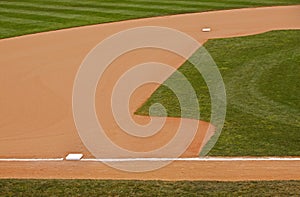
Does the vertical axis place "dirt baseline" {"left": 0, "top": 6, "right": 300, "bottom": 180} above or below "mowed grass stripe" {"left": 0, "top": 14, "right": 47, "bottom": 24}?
below

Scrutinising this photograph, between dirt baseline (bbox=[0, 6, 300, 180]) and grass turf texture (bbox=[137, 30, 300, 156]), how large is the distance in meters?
0.43

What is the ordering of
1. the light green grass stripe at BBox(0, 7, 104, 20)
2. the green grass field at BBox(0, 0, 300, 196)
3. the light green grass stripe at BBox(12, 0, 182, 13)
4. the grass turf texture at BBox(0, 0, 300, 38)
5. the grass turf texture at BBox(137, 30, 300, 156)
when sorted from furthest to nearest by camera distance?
1. the light green grass stripe at BBox(12, 0, 182, 13)
2. the light green grass stripe at BBox(0, 7, 104, 20)
3. the grass turf texture at BBox(0, 0, 300, 38)
4. the grass turf texture at BBox(137, 30, 300, 156)
5. the green grass field at BBox(0, 0, 300, 196)

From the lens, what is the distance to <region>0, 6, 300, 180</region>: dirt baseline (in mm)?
7723

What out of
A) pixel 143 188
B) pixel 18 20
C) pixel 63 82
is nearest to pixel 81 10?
pixel 18 20

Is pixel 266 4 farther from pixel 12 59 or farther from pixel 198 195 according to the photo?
pixel 198 195

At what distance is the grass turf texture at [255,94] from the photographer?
796 centimetres

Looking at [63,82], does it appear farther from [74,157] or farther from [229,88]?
[74,157]

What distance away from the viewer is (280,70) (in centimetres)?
1159

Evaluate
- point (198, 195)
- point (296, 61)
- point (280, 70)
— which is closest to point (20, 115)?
point (198, 195)

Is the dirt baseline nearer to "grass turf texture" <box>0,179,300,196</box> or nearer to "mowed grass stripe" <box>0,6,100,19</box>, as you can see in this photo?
"grass turf texture" <box>0,179,300,196</box>

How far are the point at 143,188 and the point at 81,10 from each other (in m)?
13.8

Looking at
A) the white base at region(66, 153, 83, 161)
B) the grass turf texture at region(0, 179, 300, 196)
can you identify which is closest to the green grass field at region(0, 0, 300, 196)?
the grass turf texture at region(0, 179, 300, 196)

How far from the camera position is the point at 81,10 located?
757 inches

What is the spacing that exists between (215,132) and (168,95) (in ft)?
6.90
